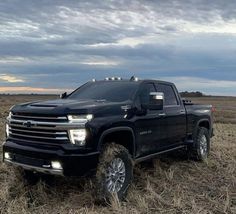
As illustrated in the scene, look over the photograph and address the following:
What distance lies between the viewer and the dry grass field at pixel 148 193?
6781 millimetres

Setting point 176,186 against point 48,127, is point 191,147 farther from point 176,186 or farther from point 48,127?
point 48,127

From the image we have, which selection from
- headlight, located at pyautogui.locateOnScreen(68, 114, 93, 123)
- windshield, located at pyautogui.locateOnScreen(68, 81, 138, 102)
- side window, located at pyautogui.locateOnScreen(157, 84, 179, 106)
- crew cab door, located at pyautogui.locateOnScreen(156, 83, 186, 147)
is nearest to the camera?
headlight, located at pyautogui.locateOnScreen(68, 114, 93, 123)

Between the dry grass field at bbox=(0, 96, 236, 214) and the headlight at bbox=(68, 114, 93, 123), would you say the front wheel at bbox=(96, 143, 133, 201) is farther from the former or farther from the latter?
the headlight at bbox=(68, 114, 93, 123)

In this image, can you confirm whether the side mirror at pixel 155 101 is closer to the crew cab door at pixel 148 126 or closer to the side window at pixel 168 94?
the crew cab door at pixel 148 126

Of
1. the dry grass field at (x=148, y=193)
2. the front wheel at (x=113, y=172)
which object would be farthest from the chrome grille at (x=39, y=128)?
the dry grass field at (x=148, y=193)

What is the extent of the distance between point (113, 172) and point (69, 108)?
1239mm

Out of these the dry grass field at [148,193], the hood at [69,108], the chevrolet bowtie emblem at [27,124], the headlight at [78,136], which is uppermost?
the hood at [69,108]

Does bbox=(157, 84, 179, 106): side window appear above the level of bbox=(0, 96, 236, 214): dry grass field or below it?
above

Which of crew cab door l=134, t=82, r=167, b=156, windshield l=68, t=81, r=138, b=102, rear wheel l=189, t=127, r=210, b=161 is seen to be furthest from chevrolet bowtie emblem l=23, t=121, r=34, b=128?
rear wheel l=189, t=127, r=210, b=161

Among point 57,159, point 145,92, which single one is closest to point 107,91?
point 145,92

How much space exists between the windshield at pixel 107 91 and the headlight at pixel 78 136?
1.58 metres

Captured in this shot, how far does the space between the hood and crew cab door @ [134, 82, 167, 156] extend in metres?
0.51

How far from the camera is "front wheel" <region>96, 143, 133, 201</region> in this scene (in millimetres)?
6699

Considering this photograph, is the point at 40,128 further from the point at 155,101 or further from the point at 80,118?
the point at 155,101
